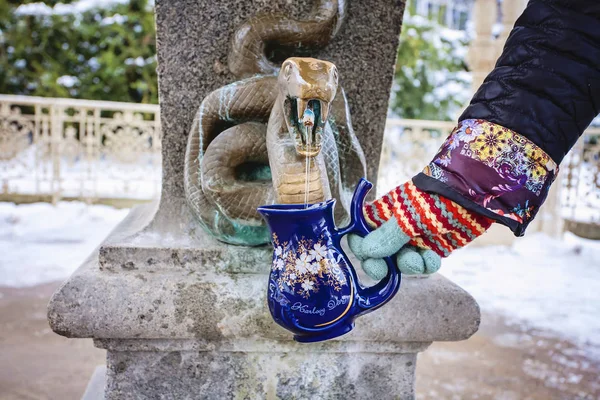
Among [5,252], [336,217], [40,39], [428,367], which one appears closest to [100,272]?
[336,217]

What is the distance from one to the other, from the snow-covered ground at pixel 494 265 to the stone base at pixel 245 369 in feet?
4.75

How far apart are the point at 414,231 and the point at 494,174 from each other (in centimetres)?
13

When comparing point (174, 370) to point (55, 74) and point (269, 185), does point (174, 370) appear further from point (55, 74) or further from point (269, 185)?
point (55, 74)

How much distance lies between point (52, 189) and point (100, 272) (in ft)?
12.8

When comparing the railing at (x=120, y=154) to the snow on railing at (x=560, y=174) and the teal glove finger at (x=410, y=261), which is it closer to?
the snow on railing at (x=560, y=174)

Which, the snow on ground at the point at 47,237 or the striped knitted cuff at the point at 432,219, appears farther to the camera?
the snow on ground at the point at 47,237

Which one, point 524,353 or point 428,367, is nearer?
point 428,367

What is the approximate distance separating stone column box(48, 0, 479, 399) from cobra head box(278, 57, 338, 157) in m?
0.32

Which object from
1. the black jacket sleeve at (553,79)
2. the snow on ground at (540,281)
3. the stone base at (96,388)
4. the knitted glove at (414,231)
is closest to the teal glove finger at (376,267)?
the knitted glove at (414,231)

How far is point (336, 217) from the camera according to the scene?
3.52ft

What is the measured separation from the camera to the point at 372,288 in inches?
29.5

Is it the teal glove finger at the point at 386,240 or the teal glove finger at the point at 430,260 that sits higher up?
the teal glove finger at the point at 386,240

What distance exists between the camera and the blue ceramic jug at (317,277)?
2.36ft

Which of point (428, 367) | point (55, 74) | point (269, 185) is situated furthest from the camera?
point (55, 74)
